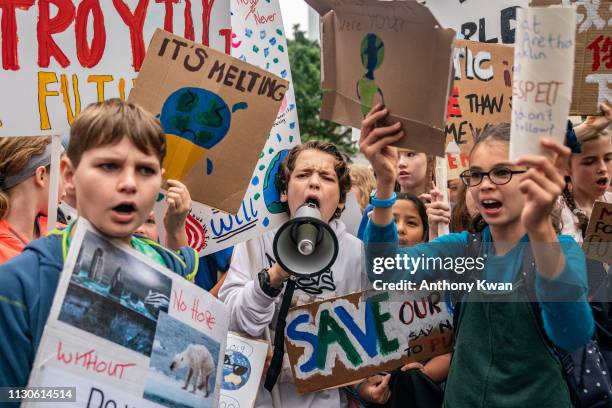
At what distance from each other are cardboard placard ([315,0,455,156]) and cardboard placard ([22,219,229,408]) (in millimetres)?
863

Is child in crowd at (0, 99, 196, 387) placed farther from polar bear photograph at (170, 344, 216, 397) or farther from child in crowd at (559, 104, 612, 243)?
child in crowd at (559, 104, 612, 243)

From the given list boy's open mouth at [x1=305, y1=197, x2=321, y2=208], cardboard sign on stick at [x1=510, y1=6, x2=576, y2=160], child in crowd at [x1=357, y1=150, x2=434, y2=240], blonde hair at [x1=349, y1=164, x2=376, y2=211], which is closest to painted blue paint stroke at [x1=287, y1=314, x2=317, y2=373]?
boy's open mouth at [x1=305, y1=197, x2=321, y2=208]

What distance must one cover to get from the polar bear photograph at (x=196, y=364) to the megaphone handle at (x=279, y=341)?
0.93 metres

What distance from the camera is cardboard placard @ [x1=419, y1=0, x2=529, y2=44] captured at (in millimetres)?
4339

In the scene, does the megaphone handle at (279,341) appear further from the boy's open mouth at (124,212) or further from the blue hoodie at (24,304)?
the blue hoodie at (24,304)

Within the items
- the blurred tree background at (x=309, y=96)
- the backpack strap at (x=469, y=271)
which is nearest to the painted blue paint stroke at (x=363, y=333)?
the backpack strap at (x=469, y=271)

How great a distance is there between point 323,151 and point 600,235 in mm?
1246

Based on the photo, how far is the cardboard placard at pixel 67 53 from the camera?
11.8 ft

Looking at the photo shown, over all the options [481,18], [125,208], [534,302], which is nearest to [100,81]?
[125,208]

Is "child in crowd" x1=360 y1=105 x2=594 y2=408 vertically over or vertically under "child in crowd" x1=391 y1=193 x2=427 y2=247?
under

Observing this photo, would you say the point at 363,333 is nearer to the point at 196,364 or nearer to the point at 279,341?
the point at 279,341

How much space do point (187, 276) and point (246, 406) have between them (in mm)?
815

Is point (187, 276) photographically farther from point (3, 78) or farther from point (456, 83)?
point (456, 83)

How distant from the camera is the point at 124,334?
224cm
